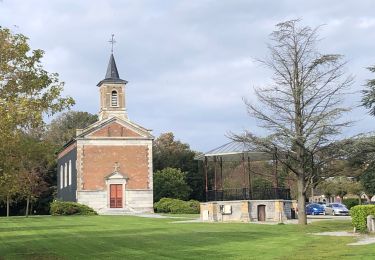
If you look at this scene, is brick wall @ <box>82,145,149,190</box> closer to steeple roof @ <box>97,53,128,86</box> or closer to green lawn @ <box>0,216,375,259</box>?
steeple roof @ <box>97,53,128,86</box>

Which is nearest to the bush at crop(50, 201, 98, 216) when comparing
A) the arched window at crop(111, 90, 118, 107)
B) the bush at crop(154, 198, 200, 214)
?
the bush at crop(154, 198, 200, 214)

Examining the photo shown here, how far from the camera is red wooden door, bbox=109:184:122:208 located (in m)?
55.6

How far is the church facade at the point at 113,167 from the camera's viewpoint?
5516 centimetres

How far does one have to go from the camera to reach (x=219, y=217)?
3822 centimetres

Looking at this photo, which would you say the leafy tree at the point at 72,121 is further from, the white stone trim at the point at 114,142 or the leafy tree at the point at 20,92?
the leafy tree at the point at 20,92

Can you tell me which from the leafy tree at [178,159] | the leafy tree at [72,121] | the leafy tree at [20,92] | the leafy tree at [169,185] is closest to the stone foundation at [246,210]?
the leafy tree at [20,92]

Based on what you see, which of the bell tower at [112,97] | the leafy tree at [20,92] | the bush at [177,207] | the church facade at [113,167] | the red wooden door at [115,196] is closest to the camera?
the leafy tree at [20,92]

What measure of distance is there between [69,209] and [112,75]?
16707mm

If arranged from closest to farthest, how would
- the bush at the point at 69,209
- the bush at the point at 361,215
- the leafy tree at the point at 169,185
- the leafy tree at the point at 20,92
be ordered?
the leafy tree at the point at 20,92 < the bush at the point at 361,215 < the bush at the point at 69,209 < the leafy tree at the point at 169,185

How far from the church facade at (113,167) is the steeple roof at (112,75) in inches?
174

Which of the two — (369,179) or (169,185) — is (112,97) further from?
(369,179)

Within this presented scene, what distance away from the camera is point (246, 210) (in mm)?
36719

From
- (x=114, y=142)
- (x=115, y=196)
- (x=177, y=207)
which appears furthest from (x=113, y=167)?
(x=177, y=207)

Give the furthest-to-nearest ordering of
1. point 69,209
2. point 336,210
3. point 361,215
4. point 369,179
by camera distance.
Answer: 1. point 336,210
2. point 69,209
3. point 369,179
4. point 361,215
